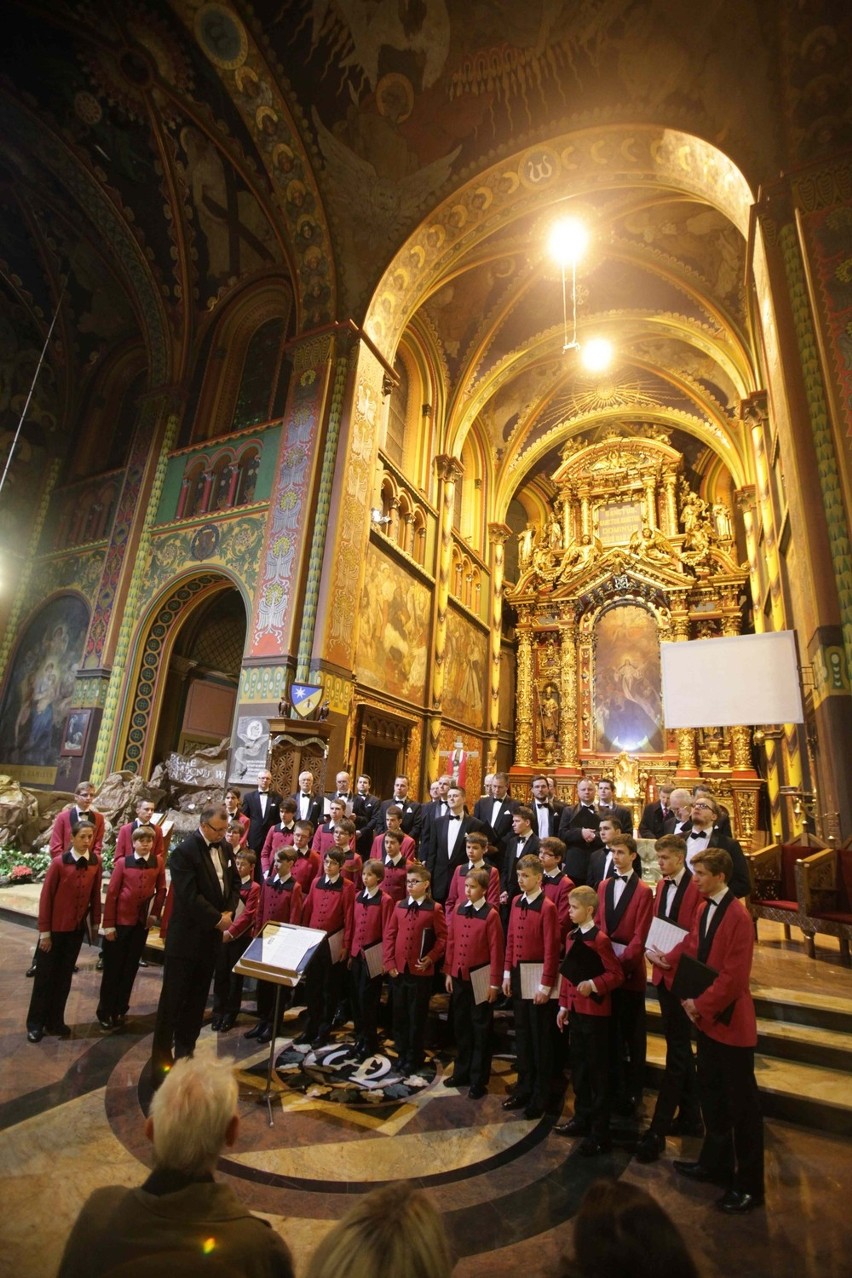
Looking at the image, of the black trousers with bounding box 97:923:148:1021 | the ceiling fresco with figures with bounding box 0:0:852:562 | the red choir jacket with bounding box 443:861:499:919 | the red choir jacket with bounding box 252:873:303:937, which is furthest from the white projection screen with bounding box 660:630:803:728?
the ceiling fresco with figures with bounding box 0:0:852:562

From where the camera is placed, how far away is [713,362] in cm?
1548

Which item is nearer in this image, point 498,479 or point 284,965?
point 284,965

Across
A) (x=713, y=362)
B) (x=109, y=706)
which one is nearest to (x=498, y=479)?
(x=713, y=362)

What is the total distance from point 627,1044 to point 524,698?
14.2m

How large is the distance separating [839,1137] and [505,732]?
48.4ft

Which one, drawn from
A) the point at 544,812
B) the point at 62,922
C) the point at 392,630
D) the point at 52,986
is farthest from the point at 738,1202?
the point at 392,630

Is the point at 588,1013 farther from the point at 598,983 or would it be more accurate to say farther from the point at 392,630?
the point at 392,630

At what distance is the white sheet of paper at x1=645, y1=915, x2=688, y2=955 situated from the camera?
3312 mm

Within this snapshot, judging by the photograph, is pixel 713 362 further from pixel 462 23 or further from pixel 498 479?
pixel 462 23

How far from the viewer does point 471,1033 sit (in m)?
4.05

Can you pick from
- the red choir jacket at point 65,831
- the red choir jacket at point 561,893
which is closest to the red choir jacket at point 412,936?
the red choir jacket at point 561,893

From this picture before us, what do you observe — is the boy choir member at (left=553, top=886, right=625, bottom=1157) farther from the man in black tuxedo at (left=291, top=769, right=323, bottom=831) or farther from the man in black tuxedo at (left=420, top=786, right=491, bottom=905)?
the man in black tuxedo at (left=291, top=769, right=323, bottom=831)

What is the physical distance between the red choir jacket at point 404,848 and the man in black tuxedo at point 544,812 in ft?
3.87

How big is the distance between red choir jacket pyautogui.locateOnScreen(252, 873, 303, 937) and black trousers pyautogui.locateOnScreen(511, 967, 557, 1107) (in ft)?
6.34
